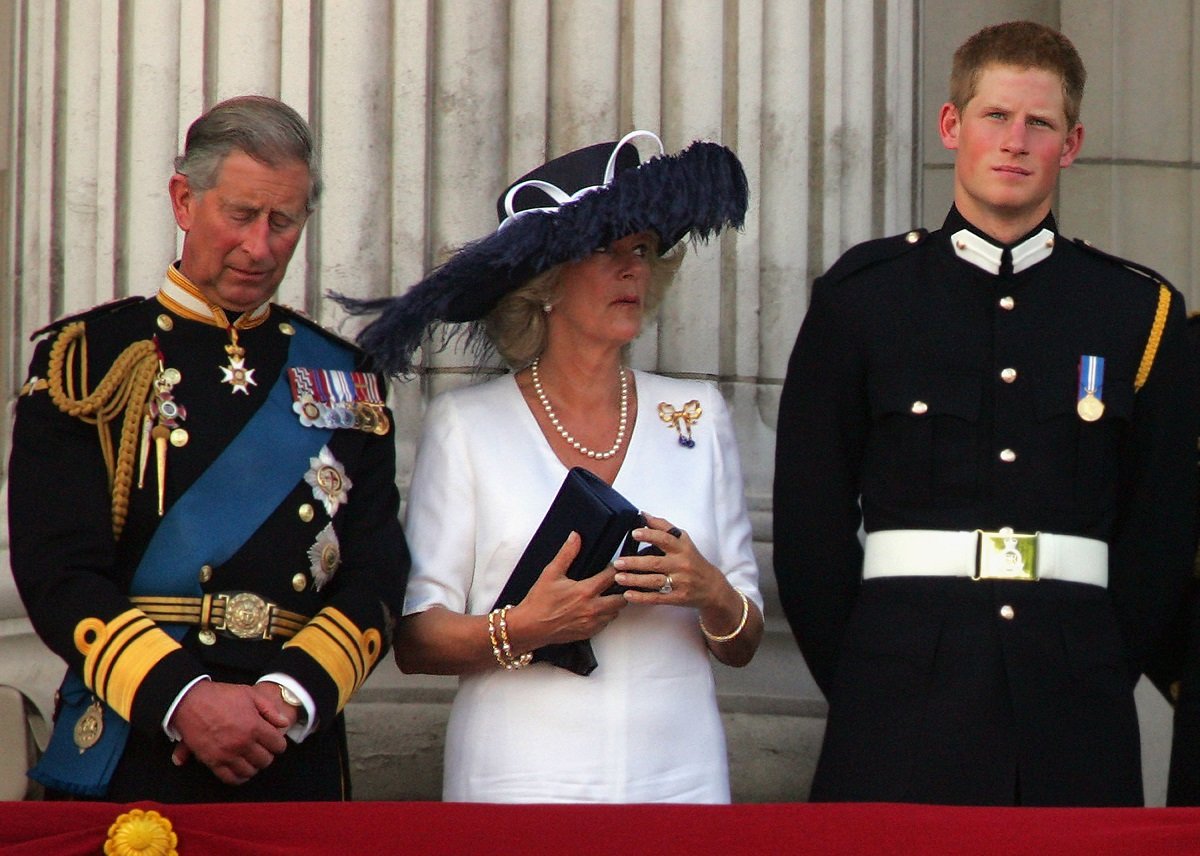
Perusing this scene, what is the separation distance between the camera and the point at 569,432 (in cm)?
397

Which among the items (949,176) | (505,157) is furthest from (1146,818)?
(949,176)

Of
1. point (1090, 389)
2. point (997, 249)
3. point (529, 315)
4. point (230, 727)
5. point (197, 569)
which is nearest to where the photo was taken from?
point (230, 727)

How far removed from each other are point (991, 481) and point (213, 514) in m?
1.28

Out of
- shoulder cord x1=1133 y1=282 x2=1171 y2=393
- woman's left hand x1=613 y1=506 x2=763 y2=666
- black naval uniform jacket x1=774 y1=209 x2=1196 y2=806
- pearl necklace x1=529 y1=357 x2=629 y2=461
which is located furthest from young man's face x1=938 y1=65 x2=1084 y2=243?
woman's left hand x1=613 y1=506 x2=763 y2=666

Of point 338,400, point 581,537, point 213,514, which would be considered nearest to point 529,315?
point 338,400

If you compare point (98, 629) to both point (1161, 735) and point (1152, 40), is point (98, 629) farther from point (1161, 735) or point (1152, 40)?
point (1152, 40)

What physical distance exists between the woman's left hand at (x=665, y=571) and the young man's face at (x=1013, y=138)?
0.82 m

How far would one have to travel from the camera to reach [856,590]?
12.9 feet

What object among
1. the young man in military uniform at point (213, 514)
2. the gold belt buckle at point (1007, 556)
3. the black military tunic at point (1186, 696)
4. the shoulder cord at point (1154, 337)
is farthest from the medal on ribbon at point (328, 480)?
the black military tunic at point (1186, 696)

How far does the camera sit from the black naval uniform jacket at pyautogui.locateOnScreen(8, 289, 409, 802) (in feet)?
11.1

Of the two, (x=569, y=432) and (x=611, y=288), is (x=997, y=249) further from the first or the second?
(x=569, y=432)

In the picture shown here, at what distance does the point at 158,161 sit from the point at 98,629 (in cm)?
143

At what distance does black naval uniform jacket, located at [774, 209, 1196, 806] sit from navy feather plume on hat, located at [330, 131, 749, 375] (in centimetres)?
29

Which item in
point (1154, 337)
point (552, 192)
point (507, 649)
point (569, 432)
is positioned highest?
point (552, 192)
